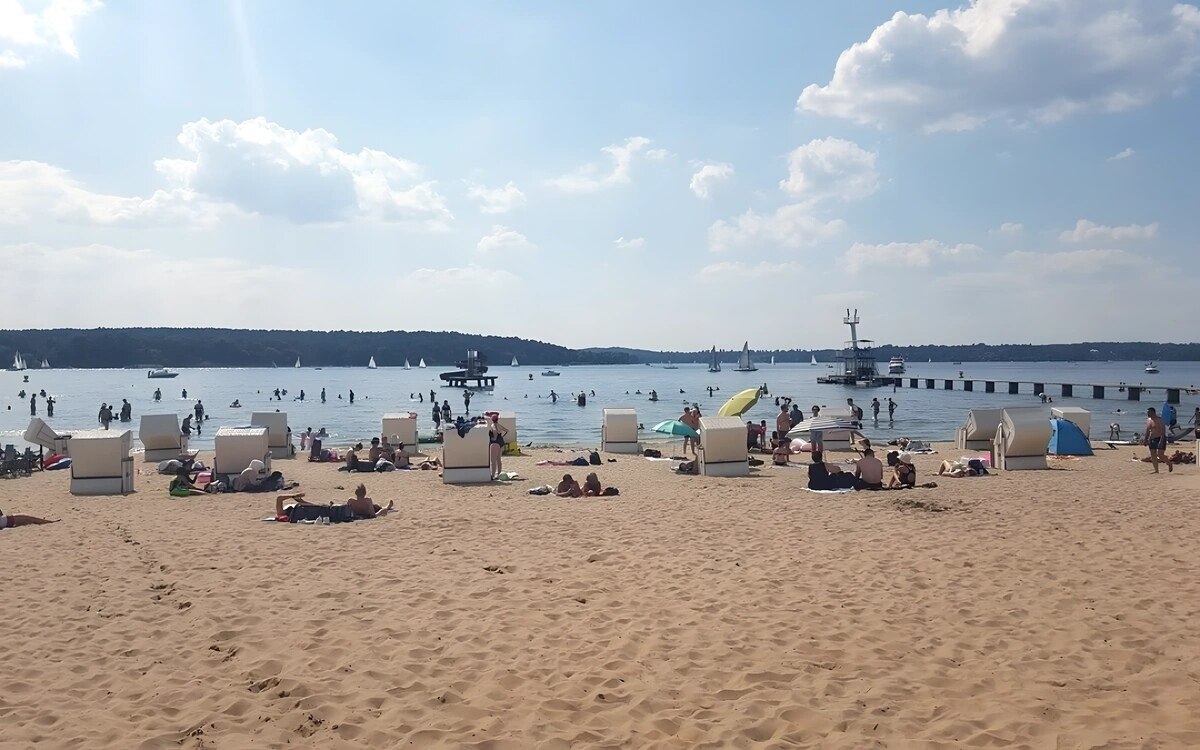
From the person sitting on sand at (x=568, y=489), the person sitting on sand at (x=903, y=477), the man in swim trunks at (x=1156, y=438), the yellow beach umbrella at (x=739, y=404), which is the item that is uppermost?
the yellow beach umbrella at (x=739, y=404)

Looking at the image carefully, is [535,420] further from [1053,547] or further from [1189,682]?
[1189,682]

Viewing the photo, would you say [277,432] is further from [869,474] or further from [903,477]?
[903,477]

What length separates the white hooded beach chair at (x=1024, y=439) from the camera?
586 inches

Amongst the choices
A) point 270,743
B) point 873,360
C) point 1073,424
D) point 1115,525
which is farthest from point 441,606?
point 873,360

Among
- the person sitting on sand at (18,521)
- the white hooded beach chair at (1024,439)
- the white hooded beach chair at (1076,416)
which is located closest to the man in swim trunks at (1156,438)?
the white hooded beach chair at (1024,439)

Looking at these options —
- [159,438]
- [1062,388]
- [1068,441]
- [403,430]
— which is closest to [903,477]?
[1068,441]

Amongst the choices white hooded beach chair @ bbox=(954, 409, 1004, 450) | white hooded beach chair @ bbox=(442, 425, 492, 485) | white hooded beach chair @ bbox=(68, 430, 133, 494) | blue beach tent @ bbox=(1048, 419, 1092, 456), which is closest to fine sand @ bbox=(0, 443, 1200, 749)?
white hooded beach chair @ bbox=(68, 430, 133, 494)

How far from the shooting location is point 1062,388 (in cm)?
7181

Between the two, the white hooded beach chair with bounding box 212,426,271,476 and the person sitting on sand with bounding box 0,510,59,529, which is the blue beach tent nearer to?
the white hooded beach chair with bounding box 212,426,271,476

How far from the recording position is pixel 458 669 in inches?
190

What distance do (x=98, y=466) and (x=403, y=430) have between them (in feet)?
27.1

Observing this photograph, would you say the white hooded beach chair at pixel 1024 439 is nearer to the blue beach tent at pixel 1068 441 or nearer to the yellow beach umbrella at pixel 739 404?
the blue beach tent at pixel 1068 441

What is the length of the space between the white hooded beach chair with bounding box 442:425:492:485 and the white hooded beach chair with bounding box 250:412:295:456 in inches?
343

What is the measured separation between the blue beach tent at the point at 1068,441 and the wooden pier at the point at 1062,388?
150ft
